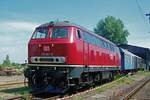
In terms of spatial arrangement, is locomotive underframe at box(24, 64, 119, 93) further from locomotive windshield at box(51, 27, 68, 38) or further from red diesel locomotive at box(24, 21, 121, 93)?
locomotive windshield at box(51, 27, 68, 38)

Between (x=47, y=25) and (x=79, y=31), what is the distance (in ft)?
5.52

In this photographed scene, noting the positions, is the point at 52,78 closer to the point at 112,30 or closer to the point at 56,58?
the point at 56,58

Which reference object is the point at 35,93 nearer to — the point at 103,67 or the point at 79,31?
the point at 79,31

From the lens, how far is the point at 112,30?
369 ft

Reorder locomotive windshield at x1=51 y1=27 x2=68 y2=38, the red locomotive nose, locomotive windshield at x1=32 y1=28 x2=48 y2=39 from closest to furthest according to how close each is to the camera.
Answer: the red locomotive nose, locomotive windshield at x1=51 y1=27 x2=68 y2=38, locomotive windshield at x1=32 y1=28 x2=48 y2=39

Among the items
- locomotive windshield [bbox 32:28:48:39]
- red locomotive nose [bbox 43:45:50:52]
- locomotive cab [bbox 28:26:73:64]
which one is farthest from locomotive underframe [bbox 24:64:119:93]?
locomotive windshield [bbox 32:28:48:39]

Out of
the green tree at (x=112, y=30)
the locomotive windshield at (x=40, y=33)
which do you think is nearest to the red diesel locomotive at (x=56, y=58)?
the locomotive windshield at (x=40, y=33)

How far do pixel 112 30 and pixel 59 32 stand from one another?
96434 millimetres

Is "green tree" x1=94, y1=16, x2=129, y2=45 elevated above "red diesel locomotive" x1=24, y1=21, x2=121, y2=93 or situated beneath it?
elevated above

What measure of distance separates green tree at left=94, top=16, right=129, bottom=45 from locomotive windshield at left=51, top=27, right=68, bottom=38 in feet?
306

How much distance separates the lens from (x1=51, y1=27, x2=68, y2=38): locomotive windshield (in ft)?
55.5

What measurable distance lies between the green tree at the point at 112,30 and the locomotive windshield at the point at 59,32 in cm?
9326

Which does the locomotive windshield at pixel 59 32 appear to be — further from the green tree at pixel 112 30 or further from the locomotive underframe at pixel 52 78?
the green tree at pixel 112 30

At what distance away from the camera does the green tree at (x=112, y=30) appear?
111 metres
